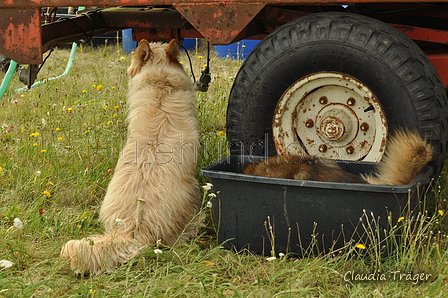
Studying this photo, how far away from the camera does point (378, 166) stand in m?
3.09

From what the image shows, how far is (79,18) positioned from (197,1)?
1692 mm

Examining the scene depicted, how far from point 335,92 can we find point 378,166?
0.54 m

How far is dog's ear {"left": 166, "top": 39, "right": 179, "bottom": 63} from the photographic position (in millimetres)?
3660

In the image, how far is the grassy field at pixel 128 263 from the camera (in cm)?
250

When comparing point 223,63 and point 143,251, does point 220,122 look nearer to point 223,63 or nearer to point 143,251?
point 143,251

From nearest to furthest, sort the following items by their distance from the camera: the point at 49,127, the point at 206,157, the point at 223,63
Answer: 1. the point at 206,157
2. the point at 49,127
3. the point at 223,63

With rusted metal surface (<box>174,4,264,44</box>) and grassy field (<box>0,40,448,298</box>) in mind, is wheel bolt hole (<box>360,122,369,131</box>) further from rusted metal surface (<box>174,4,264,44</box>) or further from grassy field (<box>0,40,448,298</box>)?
rusted metal surface (<box>174,4,264,44</box>)

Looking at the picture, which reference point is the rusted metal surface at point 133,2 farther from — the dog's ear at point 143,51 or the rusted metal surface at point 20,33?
the dog's ear at point 143,51

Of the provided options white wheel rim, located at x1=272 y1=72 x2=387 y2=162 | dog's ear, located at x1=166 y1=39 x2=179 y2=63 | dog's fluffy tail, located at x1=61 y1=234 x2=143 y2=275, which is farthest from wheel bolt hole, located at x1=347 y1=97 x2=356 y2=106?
dog's fluffy tail, located at x1=61 y1=234 x2=143 y2=275

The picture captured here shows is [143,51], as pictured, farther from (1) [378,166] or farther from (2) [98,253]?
(1) [378,166]

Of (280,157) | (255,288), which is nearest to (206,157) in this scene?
(280,157)

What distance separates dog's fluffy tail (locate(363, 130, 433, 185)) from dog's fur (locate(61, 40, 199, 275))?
46.4 inches

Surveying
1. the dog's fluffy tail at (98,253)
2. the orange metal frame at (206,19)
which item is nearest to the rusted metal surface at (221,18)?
the orange metal frame at (206,19)

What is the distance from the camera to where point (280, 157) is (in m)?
3.16
